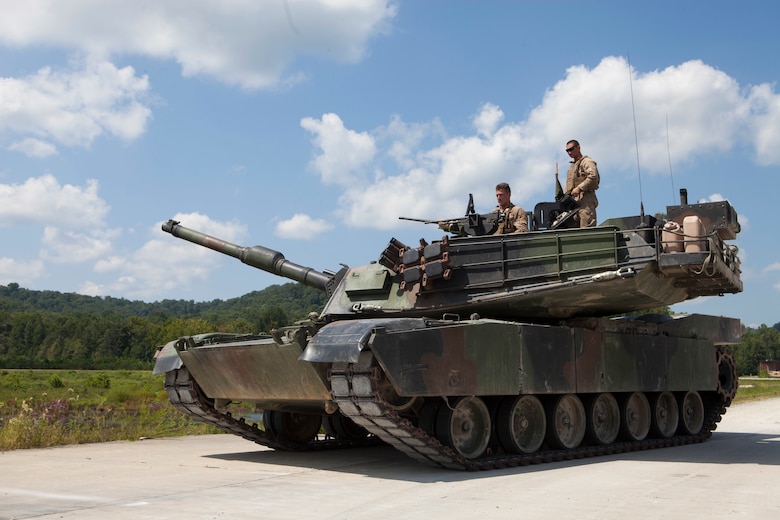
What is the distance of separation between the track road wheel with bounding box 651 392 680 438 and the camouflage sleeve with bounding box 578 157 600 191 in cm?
488

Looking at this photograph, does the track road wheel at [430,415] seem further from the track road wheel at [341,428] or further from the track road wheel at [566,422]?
the track road wheel at [341,428]

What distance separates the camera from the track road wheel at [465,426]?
11391 mm

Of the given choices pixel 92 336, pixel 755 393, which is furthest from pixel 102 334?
pixel 755 393

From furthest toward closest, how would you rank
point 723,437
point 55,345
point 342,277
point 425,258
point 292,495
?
1. point 55,345
2. point 723,437
3. point 342,277
4. point 425,258
5. point 292,495

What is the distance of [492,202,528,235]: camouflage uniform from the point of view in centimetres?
1367

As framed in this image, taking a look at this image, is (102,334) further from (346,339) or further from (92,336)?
(346,339)

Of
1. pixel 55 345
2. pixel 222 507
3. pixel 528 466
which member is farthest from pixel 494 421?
pixel 55 345

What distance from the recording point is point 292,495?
9.16 meters

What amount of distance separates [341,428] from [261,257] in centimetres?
358

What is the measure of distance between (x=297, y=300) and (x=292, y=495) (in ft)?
377

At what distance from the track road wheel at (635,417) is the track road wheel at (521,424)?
2.34m

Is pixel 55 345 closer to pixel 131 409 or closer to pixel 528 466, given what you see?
pixel 131 409

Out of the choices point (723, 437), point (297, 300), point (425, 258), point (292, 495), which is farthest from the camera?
point (297, 300)

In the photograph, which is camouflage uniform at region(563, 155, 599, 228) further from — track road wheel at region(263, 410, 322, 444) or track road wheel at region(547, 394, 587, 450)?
track road wheel at region(263, 410, 322, 444)
